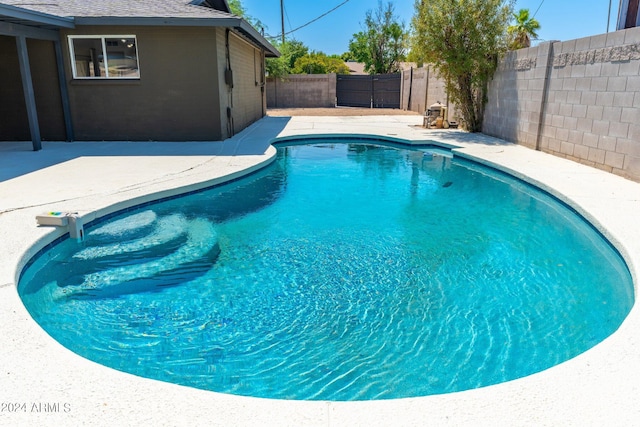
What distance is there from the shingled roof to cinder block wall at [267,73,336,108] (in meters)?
13.8

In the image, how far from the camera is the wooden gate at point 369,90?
976 inches

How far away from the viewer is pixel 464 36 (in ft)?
40.4

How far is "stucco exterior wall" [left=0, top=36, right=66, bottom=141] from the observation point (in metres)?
10.8

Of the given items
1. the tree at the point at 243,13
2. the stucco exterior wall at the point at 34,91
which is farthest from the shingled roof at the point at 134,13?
the tree at the point at 243,13

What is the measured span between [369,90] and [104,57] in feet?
56.1

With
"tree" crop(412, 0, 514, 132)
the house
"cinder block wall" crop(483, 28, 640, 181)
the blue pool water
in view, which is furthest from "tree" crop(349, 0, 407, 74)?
the blue pool water

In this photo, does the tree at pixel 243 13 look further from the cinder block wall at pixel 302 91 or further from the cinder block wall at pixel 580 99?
the cinder block wall at pixel 580 99

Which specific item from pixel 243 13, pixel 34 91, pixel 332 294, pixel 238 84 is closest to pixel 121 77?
pixel 34 91

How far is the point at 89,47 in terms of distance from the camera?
1091 centimetres

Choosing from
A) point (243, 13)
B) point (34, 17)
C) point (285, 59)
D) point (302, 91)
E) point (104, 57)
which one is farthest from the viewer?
point (243, 13)

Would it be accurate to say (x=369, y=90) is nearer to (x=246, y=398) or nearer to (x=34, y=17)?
(x=34, y=17)

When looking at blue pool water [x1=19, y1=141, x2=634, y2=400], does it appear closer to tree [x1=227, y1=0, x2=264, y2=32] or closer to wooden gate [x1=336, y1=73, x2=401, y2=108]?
wooden gate [x1=336, y1=73, x2=401, y2=108]

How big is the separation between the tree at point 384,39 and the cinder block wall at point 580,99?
21895mm

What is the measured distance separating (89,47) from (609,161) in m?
11.4
